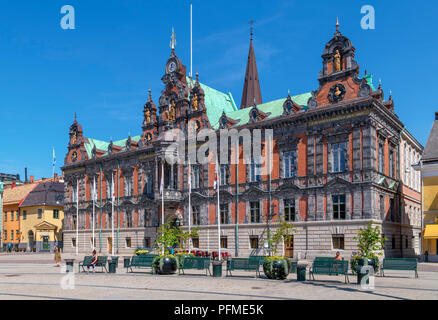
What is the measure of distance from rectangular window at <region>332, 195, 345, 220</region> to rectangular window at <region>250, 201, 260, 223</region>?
26.5 feet

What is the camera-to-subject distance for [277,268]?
2334 cm

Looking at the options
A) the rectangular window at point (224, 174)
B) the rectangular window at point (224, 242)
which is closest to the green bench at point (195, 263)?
the rectangular window at point (224, 242)

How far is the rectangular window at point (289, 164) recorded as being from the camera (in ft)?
144

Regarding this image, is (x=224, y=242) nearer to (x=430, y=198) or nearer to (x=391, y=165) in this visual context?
(x=391, y=165)

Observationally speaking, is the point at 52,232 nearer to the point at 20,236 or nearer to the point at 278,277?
the point at 20,236

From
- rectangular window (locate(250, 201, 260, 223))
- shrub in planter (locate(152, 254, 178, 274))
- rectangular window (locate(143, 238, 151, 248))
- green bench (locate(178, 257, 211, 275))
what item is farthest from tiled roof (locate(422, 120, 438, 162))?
rectangular window (locate(143, 238, 151, 248))

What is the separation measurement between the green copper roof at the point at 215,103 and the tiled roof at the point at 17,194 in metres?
42.1

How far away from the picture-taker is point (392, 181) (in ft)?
143

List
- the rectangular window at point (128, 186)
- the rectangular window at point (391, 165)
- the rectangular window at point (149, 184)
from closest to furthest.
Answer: the rectangular window at point (391, 165) < the rectangular window at point (149, 184) < the rectangular window at point (128, 186)

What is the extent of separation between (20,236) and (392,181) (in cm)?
6473

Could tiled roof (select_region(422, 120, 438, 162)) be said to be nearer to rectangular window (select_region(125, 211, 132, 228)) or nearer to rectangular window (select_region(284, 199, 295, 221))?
rectangular window (select_region(284, 199, 295, 221))

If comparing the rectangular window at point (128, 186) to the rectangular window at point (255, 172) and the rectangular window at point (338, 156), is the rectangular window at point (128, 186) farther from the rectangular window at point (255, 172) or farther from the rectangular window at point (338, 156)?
the rectangular window at point (338, 156)

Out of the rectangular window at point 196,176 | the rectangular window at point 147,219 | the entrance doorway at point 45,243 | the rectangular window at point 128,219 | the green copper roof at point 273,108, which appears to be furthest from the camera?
the entrance doorway at point 45,243

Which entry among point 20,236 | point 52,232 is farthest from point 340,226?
point 20,236
